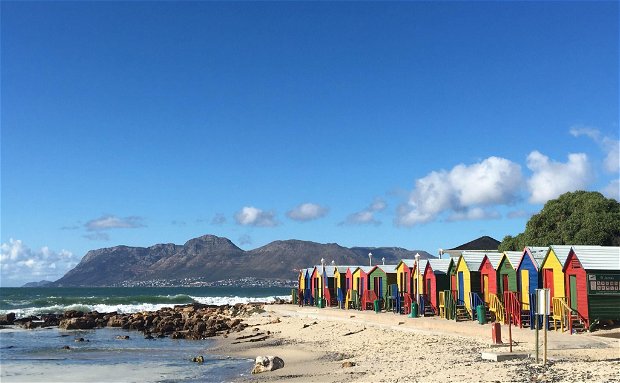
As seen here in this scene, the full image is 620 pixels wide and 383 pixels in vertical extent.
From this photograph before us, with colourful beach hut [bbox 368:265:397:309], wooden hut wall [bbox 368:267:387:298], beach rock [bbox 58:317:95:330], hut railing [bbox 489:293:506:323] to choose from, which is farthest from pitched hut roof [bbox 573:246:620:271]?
beach rock [bbox 58:317:95:330]

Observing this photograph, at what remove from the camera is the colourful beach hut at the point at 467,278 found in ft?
109

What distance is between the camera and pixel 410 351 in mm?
23984

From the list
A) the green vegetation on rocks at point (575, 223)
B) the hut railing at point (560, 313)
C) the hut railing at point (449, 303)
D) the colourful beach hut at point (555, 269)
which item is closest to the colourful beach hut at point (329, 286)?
the green vegetation on rocks at point (575, 223)

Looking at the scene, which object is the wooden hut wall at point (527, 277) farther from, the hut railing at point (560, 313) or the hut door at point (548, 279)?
the hut railing at point (560, 313)

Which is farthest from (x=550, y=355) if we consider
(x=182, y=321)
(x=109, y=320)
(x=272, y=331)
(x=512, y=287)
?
(x=109, y=320)

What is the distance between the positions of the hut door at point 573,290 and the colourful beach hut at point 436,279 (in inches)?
389

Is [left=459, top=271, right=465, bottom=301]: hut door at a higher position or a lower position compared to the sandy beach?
higher

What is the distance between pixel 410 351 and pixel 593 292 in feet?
25.3

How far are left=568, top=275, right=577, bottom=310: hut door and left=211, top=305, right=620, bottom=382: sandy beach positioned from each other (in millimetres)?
1591

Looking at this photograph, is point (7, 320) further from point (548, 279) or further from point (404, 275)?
point (548, 279)

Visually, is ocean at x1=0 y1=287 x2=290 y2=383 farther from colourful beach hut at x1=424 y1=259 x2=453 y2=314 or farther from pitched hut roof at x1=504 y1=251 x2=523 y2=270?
pitched hut roof at x1=504 y1=251 x2=523 y2=270

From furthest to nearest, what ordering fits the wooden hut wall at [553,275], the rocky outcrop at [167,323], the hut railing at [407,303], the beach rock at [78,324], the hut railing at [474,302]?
the beach rock at [78,324], the rocky outcrop at [167,323], the hut railing at [407,303], the hut railing at [474,302], the wooden hut wall at [553,275]

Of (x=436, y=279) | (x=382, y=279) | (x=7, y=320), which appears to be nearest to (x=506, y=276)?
(x=436, y=279)

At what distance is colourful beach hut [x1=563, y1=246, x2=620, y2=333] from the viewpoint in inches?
1002
